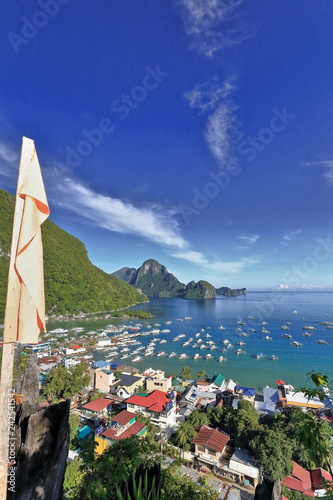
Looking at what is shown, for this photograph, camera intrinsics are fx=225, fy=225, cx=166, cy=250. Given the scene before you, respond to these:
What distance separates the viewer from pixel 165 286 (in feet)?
455

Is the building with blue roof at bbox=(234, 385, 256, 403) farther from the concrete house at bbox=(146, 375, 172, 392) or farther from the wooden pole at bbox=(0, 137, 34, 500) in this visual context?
the wooden pole at bbox=(0, 137, 34, 500)

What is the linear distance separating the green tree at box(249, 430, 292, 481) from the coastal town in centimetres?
24

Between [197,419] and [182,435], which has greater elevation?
[182,435]

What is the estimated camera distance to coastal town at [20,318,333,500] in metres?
8.16

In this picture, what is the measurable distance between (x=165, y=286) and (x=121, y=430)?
12999 centimetres

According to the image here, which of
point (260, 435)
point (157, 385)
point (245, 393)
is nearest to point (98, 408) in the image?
point (157, 385)

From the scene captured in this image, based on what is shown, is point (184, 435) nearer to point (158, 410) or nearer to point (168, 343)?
point (158, 410)

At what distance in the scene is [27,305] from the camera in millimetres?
1079

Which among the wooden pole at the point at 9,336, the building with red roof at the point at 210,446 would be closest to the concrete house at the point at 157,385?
the building with red roof at the point at 210,446

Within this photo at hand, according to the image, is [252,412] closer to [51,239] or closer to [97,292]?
[97,292]

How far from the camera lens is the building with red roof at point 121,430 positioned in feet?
28.7

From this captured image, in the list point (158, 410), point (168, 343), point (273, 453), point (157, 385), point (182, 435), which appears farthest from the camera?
point (168, 343)

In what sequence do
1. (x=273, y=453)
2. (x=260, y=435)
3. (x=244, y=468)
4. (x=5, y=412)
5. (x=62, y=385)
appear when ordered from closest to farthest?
(x=5, y=412) < (x=273, y=453) < (x=244, y=468) < (x=260, y=435) < (x=62, y=385)

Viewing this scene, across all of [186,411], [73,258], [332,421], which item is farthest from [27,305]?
[73,258]
